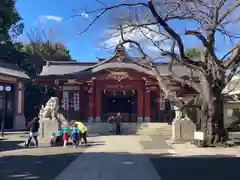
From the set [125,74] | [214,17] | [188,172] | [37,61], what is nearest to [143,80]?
[125,74]

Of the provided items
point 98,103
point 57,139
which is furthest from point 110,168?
point 98,103

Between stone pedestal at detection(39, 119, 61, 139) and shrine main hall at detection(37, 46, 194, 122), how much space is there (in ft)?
38.7

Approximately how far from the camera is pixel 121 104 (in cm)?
3809

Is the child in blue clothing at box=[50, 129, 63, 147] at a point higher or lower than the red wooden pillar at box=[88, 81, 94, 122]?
lower

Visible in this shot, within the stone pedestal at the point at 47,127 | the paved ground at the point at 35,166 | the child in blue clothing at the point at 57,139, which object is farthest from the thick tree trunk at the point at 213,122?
the stone pedestal at the point at 47,127

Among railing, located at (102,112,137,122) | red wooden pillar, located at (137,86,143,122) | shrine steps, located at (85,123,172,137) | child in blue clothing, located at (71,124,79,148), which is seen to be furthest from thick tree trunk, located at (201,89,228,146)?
railing, located at (102,112,137,122)

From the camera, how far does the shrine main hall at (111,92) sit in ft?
111

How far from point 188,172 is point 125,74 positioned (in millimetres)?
23295

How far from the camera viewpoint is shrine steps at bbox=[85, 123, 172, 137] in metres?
30.1

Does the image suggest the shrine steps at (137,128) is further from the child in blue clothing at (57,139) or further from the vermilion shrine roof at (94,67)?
the child in blue clothing at (57,139)

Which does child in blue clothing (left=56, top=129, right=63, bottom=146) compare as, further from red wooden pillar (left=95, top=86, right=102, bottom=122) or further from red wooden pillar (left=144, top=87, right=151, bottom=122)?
red wooden pillar (left=144, top=87, right=151, bottom=122)

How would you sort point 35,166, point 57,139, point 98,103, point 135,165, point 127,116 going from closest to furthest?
point 35,166 → point 135,165 → point 57,139 → point 98,103 → point 127,116

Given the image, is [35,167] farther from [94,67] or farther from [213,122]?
[94,67]

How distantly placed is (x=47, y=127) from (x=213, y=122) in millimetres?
9689
